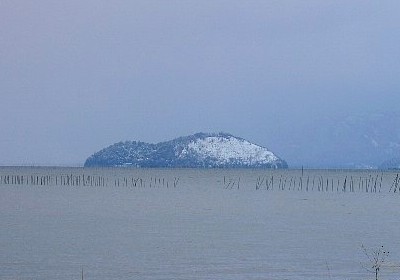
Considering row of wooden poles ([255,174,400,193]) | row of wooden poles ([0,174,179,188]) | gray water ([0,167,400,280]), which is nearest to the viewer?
gray water ([0,167,400,280])

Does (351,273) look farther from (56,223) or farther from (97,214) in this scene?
(97,214)

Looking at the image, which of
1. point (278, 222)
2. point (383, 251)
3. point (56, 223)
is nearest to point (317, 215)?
point (278, 222)

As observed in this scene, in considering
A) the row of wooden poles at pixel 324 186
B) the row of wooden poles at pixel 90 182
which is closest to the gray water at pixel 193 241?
the row of wooden poles at pixel 324 186

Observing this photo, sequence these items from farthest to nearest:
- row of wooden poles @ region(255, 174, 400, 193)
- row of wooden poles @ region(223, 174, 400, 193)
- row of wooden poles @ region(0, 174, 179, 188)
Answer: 1. row of wooden poles @ region(0, 174, 179, 188)
2. row of wooden poles @ region(223, 174, 400, 193)
3. row of wooden poles @ region(255, 174, 400, 193)

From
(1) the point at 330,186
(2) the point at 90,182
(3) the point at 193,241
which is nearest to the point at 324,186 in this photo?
(1) the point at 330,186

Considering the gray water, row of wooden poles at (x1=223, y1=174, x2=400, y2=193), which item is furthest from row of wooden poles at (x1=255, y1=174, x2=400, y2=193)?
the gray water

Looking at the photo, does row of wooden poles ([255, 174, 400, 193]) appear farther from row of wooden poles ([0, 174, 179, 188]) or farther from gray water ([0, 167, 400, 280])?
gray water ([0, 167, 400, 280])

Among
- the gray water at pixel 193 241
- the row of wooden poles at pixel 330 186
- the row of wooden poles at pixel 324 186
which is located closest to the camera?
the gray water at pixel 193 241

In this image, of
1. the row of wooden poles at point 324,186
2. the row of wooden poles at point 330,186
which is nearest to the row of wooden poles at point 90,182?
the row of wooden poles at point 324,186

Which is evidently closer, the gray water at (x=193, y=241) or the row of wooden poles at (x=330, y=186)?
the gray water at (x=193, y=241)

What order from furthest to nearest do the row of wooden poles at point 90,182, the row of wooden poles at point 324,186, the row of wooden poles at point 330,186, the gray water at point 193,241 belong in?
the row of wooden poles at point 90,182 < the row of wooden poles at point 324,186 < the row of wooden poles at point 330,186 < the gray water at point 193,241

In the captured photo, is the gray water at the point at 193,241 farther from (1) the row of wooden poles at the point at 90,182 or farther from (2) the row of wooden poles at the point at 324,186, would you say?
(1) the row of wooden poles at the point at 90,182

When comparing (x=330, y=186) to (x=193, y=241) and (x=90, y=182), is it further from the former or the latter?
(x=193, y=241)

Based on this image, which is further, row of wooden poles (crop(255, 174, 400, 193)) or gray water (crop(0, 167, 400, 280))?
row of wooden poles (crop(255, 174, 400, 193))
